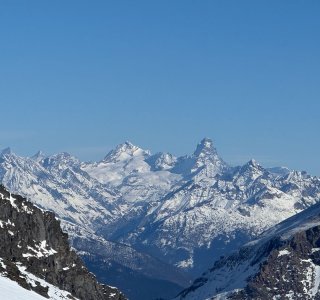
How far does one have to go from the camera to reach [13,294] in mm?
131625

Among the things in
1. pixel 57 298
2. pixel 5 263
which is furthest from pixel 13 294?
pixel 57 298

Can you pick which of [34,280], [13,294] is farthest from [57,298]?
[13,294]

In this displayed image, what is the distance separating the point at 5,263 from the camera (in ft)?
610

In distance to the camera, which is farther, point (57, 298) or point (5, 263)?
point (57, 298)

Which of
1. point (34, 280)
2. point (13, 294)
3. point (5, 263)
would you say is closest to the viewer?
point (13, 294)

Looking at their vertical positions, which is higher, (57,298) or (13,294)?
(57,298)

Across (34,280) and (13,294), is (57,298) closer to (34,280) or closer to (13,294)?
(34,280)

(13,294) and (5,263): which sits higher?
(5,263)

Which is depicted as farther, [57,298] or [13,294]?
[57,298]

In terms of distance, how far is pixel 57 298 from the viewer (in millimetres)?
198500

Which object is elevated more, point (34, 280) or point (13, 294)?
point (34, 280)

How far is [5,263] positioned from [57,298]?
17.6 m

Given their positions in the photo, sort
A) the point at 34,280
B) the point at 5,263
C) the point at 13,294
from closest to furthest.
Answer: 1. the point at 13,294
2. the point at 5,263
3. the point at 34,280

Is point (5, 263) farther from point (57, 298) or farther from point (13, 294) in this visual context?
point (13, 294)
